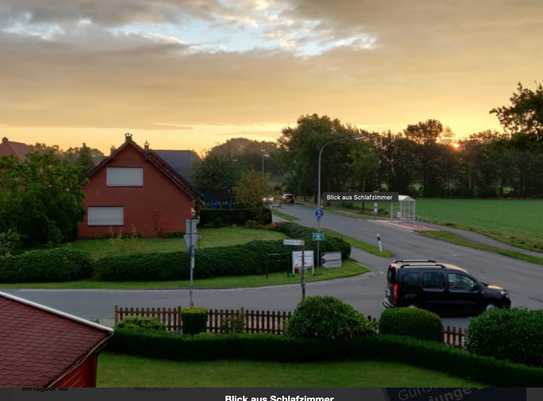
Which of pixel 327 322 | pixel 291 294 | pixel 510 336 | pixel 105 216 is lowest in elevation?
pixel 291 294

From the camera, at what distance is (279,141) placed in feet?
363

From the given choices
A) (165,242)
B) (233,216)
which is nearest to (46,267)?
(165,242)

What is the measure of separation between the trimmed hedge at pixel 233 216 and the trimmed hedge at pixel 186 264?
21.5 metres

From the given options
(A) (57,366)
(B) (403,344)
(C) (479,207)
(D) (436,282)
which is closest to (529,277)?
(D) (436,282)

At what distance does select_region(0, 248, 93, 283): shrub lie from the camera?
26.9m

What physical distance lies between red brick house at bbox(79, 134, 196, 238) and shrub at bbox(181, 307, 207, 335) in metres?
26.5

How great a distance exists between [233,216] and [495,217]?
31.2 meters

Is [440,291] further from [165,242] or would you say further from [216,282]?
[165,242]

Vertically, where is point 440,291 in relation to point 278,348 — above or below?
above

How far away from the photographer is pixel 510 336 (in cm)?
1311

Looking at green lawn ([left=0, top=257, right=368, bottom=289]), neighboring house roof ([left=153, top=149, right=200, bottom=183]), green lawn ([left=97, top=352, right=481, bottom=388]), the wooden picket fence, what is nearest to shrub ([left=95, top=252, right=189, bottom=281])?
green lawn ([left=0, top=257, right=368, bottom=289])

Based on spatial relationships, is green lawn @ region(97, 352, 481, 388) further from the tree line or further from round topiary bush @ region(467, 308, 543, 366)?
the tree line

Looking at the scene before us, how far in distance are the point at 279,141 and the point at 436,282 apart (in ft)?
301

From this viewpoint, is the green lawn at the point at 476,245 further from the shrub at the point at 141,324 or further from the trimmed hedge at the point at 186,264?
the shrub at the point at 141,324
